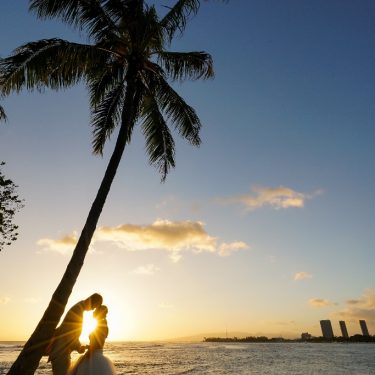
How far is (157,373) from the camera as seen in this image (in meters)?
26.0

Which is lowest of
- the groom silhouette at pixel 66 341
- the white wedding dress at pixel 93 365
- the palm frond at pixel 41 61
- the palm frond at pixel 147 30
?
the white wedding dress at pixel 93 365

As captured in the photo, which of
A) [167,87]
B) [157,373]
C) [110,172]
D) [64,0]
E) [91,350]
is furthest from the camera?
[157,373]

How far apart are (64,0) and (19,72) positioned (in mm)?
2301

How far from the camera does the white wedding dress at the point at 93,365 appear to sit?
12.2 ft

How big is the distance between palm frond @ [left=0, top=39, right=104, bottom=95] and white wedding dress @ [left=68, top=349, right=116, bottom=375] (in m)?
6.88

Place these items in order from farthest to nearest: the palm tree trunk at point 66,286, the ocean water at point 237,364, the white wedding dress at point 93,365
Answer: the ocean water at point 237,364, the palm tree trunk at point 66,286, the white wedding dress at point 93,365

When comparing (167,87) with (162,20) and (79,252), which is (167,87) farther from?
(79,252)

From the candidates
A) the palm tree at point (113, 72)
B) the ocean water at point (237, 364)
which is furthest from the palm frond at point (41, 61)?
the ocean water at point (237, 364)

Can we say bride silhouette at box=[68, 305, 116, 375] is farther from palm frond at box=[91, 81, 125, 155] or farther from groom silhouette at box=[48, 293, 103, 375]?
palm frond at box=[91, 81, 125, 155]

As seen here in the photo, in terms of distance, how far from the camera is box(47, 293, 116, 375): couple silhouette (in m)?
3.79

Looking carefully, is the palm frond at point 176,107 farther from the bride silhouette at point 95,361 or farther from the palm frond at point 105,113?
the bride silhouette at point 95,361

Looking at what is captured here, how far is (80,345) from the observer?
4.07 meters

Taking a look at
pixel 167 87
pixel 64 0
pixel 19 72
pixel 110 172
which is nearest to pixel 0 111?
pixel 19 72

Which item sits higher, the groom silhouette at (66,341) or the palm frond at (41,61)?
the palm frond at (41,61)
